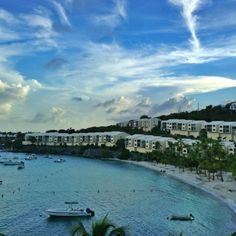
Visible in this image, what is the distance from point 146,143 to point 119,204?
114 m

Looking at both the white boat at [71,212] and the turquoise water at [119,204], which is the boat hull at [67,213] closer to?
the white boat at [71,212]

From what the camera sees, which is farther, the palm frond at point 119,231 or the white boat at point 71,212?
the white boat at point 71,212

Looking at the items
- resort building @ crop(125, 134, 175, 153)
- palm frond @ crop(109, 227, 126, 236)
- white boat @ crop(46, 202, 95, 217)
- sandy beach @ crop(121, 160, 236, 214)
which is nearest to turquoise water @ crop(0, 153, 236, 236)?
white boat @ crop(46, 202, 95, 217)

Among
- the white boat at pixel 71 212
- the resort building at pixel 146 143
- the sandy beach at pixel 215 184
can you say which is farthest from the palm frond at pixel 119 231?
the resort building at pixel 146 143

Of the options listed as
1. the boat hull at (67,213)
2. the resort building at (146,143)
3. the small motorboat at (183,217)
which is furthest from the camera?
the resort building at (146,143)

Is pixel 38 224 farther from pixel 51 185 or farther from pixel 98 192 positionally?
pixel 51 185

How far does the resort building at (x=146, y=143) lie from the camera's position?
170 m

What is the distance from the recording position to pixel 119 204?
69.8m

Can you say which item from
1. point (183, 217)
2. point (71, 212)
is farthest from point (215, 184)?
point (71, 212)

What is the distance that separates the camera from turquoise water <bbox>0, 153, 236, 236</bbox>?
54.1 metres

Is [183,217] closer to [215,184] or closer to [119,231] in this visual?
[215,184]

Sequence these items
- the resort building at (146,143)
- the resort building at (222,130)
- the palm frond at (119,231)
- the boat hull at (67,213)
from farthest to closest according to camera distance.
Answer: the resort building at (222,130) → the resort building at (146,143) → the boat hull at (67,213) → the palm frond at (119,231)

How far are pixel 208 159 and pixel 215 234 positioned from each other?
57727 millimetres

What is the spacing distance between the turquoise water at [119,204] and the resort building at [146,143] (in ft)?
191
